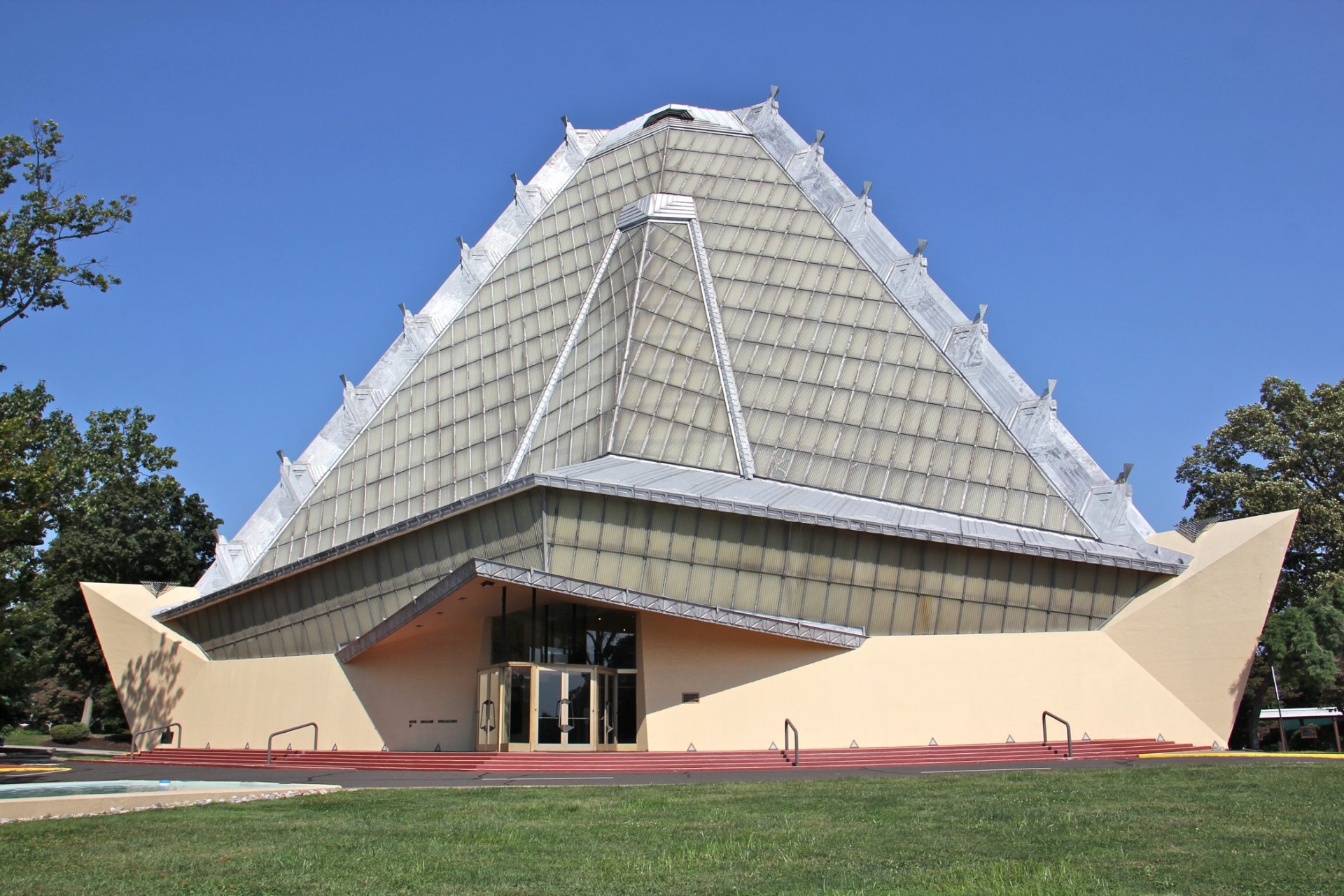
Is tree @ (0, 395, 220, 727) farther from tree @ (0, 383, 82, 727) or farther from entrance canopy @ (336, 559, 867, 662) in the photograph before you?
entrance canopy @ (336, 559, 867, 662)

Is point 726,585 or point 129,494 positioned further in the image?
point 129,494

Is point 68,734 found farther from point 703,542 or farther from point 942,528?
point 942,528

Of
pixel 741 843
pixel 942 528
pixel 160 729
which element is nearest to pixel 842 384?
pixel 942 528

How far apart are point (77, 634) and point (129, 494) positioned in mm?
7063

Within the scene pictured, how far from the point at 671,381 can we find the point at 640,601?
9074 mm

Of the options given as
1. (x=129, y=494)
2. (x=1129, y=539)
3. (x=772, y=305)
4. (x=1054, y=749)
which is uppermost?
(x=772, y=305)

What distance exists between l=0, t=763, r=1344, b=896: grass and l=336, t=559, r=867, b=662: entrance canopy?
11506 mm

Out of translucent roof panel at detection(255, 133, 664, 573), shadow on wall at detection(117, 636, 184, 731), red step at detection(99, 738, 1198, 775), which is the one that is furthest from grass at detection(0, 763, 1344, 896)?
shadow on wall at detection(117, 636, 184, 731)

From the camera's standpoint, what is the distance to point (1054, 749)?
88.4 ft

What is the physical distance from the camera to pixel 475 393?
39844 millimetres

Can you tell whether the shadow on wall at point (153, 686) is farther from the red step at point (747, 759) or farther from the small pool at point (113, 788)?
the small pool at point (113, 788)

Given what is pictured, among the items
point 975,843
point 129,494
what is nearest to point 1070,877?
point 975,843

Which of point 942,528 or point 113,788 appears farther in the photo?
point 942,528

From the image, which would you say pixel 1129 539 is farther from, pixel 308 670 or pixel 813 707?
pixel 308 670
